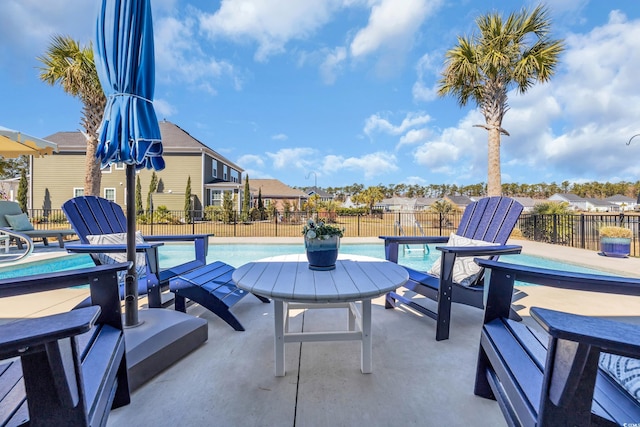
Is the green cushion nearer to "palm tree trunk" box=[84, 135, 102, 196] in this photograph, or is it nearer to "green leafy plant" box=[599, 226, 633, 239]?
"palm tree trunk" box=[84, 135, 102, 196]

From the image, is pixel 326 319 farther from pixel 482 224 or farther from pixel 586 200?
pixel 586 200

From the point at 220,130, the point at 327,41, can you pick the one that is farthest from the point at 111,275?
the point at 220,130

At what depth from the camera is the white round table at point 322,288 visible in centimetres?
150

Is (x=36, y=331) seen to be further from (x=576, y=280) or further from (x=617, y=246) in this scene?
(x=617, y=246)

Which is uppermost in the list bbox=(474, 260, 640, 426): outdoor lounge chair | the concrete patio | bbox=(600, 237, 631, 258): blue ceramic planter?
bbox=(474, 260, 640, 426): outdoor lounge chair

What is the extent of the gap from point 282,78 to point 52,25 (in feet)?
28.2

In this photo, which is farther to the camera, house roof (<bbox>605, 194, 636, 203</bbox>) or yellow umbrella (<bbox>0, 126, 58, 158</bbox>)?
house roof (<bbox>605, 194, 636, 203</bbox>)

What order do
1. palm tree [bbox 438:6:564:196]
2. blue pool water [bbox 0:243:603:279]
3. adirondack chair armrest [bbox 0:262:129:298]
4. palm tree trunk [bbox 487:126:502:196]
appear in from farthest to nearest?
1. palm tree trunk [bbox 487:126:502:196]
2. palm tree [bbox 438:6:564:196]
3. blue pool water [bbox 0:243:603:279]
4. adirondack chair armrest [bbox 0:262:129:298]

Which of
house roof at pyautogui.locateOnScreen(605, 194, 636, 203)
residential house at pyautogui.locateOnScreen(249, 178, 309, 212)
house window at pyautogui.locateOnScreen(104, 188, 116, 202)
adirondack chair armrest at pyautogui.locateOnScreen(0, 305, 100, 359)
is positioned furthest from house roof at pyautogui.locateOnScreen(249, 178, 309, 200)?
house roof at pyautogui.locateOnScreen(605, 194, 636, 203)

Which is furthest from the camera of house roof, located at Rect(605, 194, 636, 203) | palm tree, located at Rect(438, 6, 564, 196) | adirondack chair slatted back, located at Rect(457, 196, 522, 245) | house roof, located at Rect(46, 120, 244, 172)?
house roof, located at Rect(605, 194, 636, 203)

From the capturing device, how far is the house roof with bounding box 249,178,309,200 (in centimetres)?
2803

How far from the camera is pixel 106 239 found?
9.24 feet

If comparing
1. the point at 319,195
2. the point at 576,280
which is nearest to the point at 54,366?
the point at 576,280

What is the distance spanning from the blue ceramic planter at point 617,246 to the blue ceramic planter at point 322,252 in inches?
286
